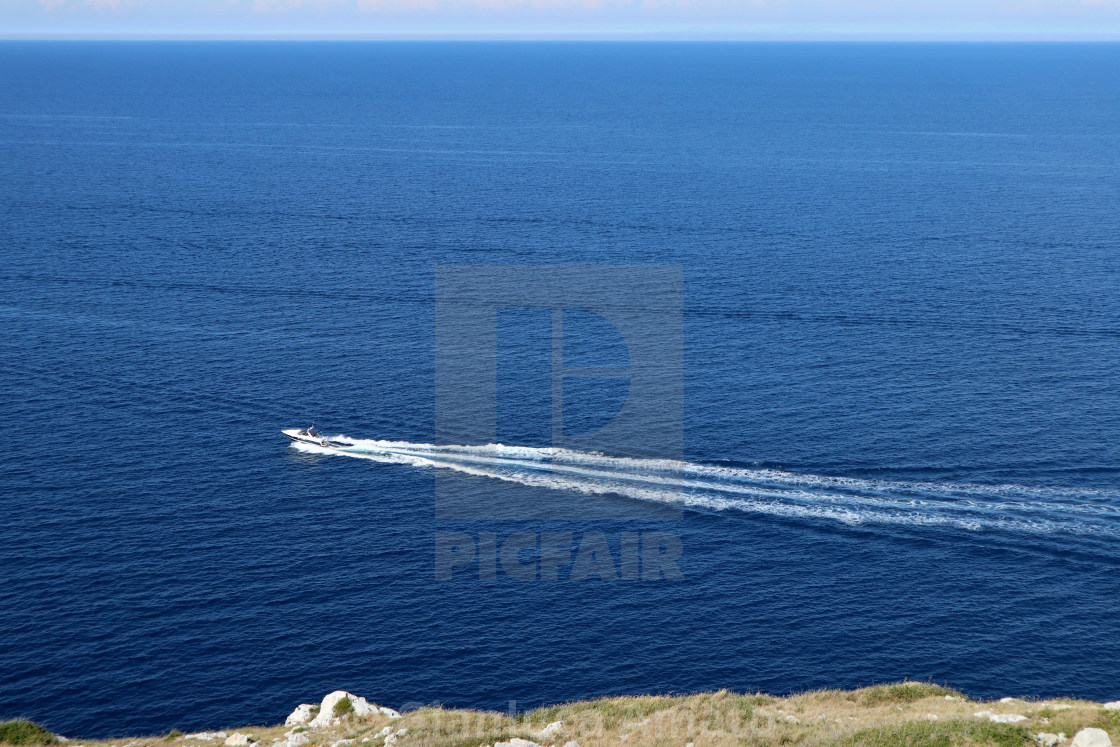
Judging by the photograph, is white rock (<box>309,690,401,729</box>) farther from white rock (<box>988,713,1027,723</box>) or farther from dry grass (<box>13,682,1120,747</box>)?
white rock (<box>988,713,1027,723</box>)

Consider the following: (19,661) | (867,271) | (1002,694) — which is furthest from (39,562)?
(867,271)

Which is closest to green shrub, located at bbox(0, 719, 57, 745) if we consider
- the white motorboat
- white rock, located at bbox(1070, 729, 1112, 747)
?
the white motorboat

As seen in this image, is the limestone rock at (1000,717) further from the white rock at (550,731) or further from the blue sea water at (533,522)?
the white rock at (550,731)

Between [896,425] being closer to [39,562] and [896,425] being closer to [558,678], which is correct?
[558,678]

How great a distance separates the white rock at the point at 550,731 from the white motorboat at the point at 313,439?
222ft

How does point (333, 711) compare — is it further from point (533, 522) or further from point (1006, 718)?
point (1006, 718)

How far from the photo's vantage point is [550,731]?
64.8m

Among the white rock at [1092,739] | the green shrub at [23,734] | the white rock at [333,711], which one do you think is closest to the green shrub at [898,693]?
the white rock at [1092,739]

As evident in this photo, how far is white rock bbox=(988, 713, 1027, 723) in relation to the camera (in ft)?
205

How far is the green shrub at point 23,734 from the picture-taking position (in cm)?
7138

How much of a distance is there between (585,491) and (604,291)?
70.3 m

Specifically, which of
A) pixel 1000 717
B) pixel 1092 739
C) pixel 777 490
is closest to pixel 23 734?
pixel 1000 717

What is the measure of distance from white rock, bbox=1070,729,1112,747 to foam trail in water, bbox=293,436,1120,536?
49335mm

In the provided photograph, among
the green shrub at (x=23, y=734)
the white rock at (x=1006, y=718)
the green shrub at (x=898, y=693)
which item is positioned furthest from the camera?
the green shrub at (x=898, y=693)
